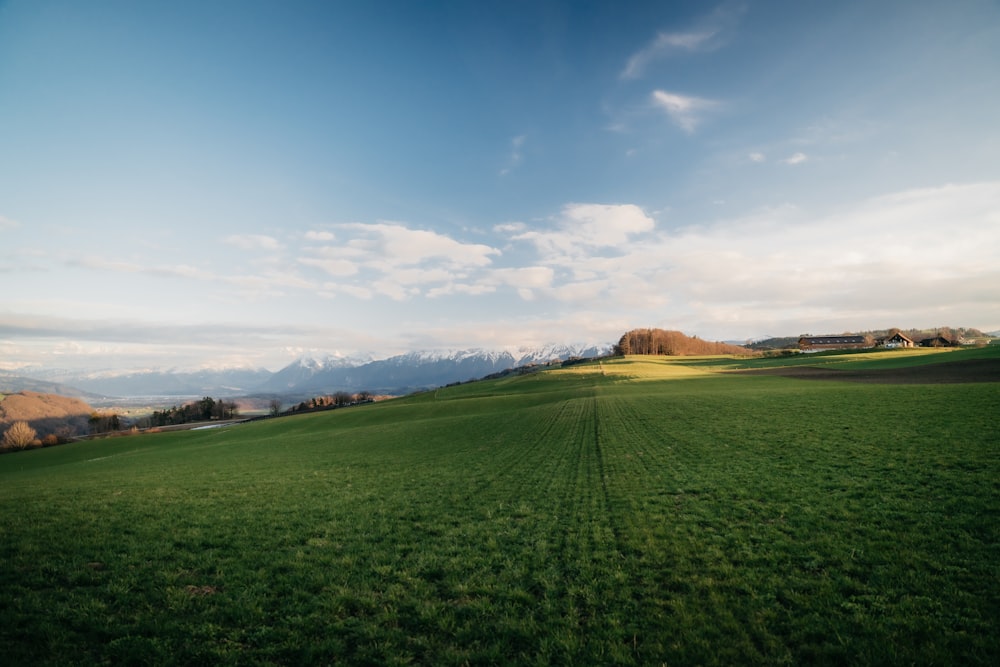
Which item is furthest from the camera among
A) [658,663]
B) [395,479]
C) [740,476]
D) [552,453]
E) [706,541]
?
[552,453]

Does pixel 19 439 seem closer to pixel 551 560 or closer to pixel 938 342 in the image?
pixel 551 560

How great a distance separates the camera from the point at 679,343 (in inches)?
7638

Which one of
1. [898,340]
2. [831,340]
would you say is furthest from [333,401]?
[831,340]

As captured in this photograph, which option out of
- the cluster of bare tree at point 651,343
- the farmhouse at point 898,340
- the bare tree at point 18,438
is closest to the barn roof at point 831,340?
the cluster of bare tree at point 651,343

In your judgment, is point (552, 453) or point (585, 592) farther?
point (552, 453)

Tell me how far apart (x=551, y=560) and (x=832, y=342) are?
218819 millimetres

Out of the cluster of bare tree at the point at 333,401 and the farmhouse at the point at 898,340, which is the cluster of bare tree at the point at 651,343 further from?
the cluster of bare tree at the point at 333,401

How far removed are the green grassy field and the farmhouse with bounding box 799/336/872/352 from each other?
7165 inches

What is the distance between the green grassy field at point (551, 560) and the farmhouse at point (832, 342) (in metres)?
182

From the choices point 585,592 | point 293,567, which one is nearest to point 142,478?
point 293,567

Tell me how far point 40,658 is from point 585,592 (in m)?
10.8

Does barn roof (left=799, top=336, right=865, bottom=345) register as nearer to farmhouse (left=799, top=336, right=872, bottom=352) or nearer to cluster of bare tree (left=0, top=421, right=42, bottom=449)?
farmhouse (left=799, top=336, right=872, bottom=352)

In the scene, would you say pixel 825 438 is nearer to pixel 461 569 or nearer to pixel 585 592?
pixel 585 592

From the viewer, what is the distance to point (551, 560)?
37.9 feet
